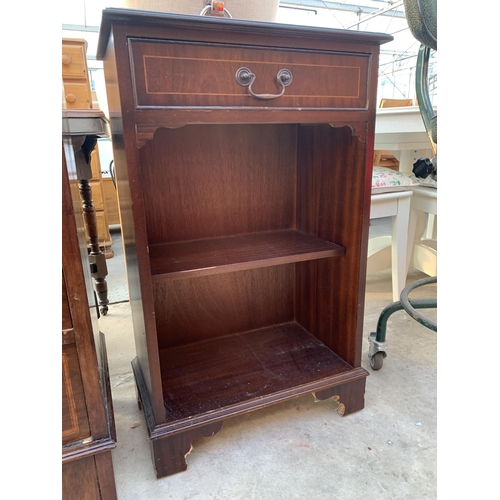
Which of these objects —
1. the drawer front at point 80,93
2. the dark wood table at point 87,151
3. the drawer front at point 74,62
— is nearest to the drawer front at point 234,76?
the dark wood table at point 87,151

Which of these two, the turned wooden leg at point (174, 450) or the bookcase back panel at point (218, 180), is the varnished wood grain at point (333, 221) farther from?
the turned wooden leg at point (174, 450)

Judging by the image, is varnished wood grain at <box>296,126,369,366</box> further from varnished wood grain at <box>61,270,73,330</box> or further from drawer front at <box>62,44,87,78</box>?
drawer front at <box>62,44,87,78</box>

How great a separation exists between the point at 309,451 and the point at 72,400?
0.55 metres

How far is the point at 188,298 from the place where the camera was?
1137 mm

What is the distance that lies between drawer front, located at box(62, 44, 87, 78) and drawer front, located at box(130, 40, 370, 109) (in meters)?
1.56

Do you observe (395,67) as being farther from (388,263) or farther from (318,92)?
(318,92)

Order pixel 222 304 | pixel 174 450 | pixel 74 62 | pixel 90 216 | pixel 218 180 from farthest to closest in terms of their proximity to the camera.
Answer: pixel 74 62 → pixel 90 216 → pixel 222 304 → pixel 218 180 → pixel 174 450

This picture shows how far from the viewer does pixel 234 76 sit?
697mm

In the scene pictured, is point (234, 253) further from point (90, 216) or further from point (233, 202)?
point (90, 216)

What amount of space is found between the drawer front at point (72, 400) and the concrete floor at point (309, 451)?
0.22 meters

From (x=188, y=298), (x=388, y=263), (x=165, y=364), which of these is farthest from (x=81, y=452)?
(x=388, y=263)

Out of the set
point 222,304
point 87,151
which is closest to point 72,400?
point 222,304

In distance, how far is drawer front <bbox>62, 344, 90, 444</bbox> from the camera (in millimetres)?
648
